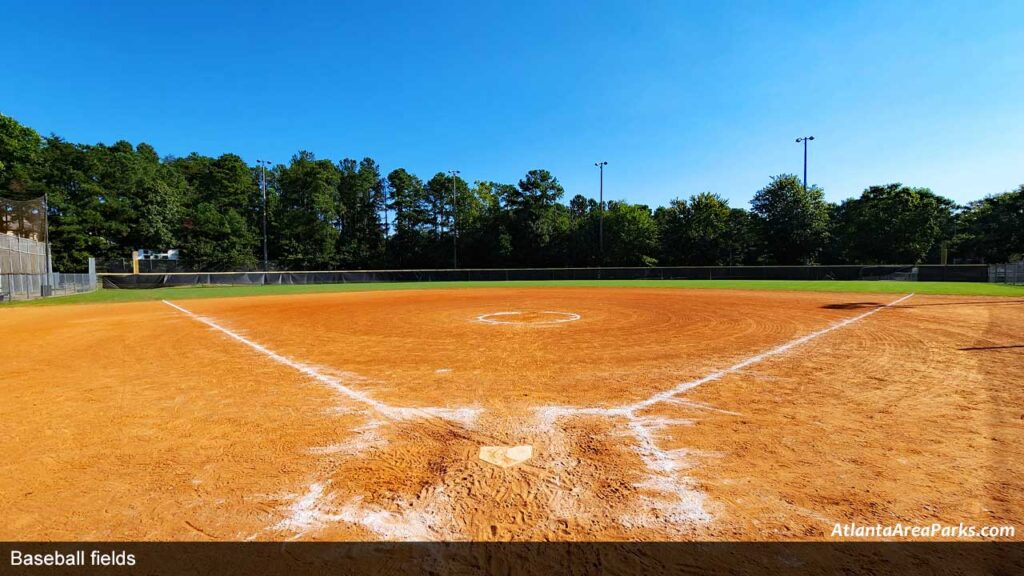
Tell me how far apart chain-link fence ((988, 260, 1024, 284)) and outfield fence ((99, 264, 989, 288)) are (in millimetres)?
353

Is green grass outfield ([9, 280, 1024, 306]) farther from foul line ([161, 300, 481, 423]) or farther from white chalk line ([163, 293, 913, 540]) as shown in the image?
white chalk line ([163, 293, 913, 540])

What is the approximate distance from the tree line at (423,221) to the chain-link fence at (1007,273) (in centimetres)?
1563

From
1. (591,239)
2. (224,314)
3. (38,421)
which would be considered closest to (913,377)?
(38,421)

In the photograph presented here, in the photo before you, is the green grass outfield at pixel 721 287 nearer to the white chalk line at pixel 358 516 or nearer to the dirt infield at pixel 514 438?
the dirt infield at pixel 514 438

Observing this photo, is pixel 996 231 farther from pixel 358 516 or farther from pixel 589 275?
pixel 358 516

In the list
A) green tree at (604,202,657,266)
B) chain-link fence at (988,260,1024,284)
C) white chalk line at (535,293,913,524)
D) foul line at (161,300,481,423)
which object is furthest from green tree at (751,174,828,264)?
foul line at (161,300,481,423)

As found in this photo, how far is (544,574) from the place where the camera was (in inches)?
85.8

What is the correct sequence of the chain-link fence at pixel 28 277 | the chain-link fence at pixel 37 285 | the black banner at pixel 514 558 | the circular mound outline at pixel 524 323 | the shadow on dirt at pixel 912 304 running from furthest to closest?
the chain-link fence at pixel 28 277, the chain-link fence at pixel 37 285, the shadow on dirt at pixel 912 304, the circular mound outline at pixel 524 323, the black banner at pixel 514 558

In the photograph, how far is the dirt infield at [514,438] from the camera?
268 cm

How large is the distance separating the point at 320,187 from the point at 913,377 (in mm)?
62116

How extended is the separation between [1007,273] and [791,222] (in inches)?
766

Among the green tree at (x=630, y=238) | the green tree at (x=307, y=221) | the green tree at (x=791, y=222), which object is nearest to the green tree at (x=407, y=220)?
the green tree at (x=307, y=221)

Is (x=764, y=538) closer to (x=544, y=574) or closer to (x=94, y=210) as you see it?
(x=544, y=574)

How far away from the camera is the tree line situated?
4575 cm
